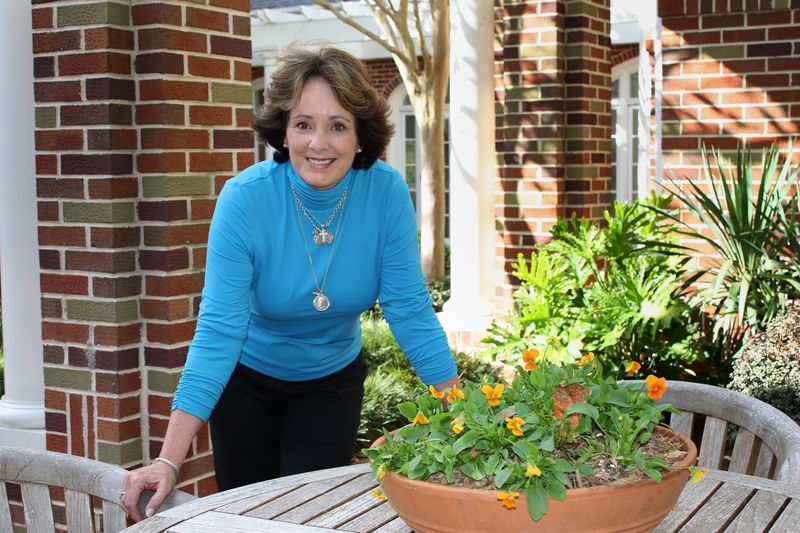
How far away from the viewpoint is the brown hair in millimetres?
2566

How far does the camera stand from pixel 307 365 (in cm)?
283

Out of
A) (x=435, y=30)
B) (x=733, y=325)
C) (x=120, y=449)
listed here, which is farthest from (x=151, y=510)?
(x=435, y=30)

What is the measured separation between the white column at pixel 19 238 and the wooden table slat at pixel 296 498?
1.99 m

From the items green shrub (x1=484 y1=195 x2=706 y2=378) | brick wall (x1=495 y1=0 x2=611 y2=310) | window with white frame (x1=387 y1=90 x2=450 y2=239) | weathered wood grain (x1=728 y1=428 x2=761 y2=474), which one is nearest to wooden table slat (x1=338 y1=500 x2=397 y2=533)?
weathered wood grain (x1=728 y1=428 x2=761 y2=474)

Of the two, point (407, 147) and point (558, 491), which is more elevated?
point (407, 147)

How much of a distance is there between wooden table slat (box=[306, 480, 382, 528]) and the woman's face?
31.8 inches

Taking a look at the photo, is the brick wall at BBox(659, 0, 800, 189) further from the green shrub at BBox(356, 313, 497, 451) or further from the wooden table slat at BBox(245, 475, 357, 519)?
the wooden table slat at BBox(245, 475, 357, 519)

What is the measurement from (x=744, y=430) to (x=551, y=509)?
4.00 ft

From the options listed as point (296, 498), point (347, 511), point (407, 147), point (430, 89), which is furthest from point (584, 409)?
point (407, 147)

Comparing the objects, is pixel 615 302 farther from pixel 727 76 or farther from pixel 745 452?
pixel 745 452

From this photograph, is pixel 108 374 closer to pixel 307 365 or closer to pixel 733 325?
pixel 307 365

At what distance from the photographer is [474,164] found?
715cm

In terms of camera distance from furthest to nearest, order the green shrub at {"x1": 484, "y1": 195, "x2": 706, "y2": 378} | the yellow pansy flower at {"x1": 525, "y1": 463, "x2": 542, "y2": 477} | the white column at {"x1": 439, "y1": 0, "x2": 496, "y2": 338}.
Answer: 1. the white column at {"x1": 439, "y1": 0, "x2": 496, "y2": 338}
2. the green shrub at {"x1": 484, "y1": 195, "x2": 706, "y2": 378}
3. the yellow pansy flower at {"x1": 525, "y1": 463, "x2": 542, "y2": 477}

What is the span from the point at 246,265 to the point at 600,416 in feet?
3.52
